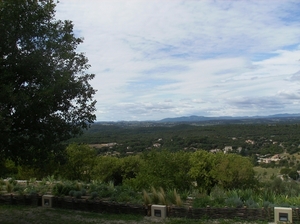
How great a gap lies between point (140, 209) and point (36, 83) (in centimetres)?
452

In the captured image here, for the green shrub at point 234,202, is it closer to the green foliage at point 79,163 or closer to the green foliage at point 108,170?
the green foliage at point 79,163

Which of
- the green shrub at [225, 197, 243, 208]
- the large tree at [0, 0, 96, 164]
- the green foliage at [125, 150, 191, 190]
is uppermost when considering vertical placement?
the large tree at [0, 0, 96, 164]

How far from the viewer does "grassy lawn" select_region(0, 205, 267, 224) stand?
26.7ft

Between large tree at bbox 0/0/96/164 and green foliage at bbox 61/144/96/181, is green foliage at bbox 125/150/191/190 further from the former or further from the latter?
large tree at bbox 0/0/96/164

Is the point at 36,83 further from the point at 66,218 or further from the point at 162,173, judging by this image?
the point at 162,173

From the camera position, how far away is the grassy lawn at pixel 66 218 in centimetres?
814

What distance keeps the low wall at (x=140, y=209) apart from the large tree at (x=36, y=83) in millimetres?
2647

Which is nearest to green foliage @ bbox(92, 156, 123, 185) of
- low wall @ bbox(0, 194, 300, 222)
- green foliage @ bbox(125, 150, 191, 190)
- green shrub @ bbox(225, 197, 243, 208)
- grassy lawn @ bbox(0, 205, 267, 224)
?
green foliage @ bbox(125, 150, 191, 190)

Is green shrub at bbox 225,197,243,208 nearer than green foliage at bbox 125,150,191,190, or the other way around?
green shrub at bbox 225,197,243,208

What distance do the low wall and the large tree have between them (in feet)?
8.68

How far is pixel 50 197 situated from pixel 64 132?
355cm

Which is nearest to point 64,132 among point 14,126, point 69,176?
point 14,126

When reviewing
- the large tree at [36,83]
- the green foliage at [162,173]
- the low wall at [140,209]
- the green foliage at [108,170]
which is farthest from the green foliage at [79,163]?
the large tree at [36,83]

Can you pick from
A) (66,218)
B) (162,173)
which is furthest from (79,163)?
(66,218)
